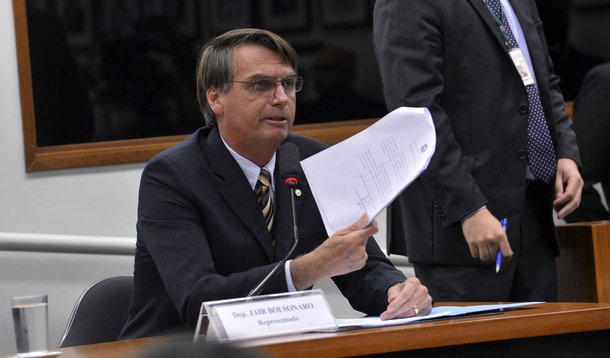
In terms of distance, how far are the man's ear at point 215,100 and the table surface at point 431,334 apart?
717 millimetres

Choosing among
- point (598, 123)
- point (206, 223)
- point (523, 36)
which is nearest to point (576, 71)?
point (598, 123)

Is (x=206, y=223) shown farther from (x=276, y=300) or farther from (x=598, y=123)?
(x=598, y=123)

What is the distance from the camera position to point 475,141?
264 cm

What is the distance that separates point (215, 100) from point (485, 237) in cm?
69

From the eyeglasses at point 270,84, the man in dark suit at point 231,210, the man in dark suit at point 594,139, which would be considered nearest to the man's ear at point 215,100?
the man in dark suit at point 231,210

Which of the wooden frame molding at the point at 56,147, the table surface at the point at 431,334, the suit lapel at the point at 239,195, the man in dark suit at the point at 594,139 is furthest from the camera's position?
the wooden frame molding at the point at 56,147

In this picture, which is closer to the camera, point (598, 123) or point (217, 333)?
point (217, 333)

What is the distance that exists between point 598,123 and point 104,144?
1.67 metres

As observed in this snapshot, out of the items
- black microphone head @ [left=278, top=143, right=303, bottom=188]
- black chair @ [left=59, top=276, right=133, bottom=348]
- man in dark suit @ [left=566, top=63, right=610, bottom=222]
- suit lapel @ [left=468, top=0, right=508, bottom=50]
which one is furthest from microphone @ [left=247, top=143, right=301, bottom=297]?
man in dark suit @ [left=566, top=63, right=610, bottom=222]

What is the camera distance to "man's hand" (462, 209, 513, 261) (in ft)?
7.98

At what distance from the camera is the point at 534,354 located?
6.01 feet

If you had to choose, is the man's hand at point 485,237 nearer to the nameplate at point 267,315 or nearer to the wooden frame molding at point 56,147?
the nameplate at point 267,315

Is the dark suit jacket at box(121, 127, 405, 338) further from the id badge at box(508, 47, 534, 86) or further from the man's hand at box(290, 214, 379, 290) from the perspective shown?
the id badge at box(508, 47, 534, 86)

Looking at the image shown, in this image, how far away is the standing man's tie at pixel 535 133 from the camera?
2676 millimetres
